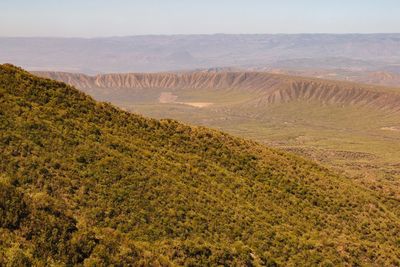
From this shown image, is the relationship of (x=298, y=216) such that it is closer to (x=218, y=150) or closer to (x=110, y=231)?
(x=218, y=150)

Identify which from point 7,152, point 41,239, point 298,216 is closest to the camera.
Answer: point 41,239

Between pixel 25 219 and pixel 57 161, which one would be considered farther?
pixel 57 161

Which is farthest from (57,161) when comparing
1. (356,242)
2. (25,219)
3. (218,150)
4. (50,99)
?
(356,242)

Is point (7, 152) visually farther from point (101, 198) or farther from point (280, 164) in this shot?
point (280, 164)

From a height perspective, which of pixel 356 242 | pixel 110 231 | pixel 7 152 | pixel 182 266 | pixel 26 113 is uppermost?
pixel 26 113

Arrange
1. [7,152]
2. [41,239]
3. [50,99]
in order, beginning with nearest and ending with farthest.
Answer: [41,239]
[7,152]
[50,99]

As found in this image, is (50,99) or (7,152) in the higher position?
(50,99)
